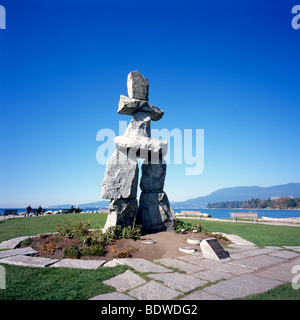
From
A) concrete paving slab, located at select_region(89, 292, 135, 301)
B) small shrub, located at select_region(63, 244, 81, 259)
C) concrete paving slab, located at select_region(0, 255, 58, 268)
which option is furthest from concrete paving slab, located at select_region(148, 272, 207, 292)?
concrete paving slab, located at select_region(0, 255, 58, 268)

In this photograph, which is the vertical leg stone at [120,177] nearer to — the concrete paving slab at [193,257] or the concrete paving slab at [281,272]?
the concrete paving slab at [193,257]

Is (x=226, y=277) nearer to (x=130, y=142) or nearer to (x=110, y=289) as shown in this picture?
(x=110, y=289)

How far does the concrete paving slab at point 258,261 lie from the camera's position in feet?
19.2

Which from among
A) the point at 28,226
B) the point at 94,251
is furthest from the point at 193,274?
the point at 28,226

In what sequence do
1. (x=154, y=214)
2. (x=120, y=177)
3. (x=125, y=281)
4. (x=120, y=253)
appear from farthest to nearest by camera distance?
(x=154, y=214)
(x=120, y=177)
(x=120, y=253)
(x=125, y=281)

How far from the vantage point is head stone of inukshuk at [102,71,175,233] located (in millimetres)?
8766

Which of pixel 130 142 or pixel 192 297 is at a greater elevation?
pixel 130 142

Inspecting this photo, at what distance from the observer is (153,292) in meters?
3.84

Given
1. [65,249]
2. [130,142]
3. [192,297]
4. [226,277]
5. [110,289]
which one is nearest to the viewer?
[192,297]

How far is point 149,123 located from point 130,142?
1.74 metres

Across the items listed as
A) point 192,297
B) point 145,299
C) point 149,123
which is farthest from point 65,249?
point 149,123

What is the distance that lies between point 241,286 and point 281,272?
1.84 meters

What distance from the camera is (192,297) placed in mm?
3695

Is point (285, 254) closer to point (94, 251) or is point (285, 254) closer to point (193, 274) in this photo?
point (193, 274)
